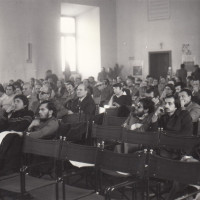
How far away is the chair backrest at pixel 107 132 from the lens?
471cm

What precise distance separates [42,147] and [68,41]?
55.2 ft

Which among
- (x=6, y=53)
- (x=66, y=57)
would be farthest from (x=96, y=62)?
(x=6, y=53)

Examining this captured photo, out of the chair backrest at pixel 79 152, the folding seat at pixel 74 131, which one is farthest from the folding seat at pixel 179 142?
the folding seat at pixel 74 131

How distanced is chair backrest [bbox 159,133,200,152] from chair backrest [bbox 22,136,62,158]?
47.1 inches

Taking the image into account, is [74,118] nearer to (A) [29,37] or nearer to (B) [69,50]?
(A) [29,37]

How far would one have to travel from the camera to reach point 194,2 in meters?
18.0

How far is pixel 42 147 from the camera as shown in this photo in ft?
12.7

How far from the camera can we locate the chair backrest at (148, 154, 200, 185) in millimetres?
3020

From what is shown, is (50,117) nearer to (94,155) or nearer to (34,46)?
(94,155)

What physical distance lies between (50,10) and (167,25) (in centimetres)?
565

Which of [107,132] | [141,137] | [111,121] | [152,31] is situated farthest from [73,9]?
[141,137]

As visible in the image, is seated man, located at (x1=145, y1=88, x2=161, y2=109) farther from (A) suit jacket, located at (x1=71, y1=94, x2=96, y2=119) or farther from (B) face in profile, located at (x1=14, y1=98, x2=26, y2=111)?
(B) face in profile, located at (x1=14, y1=98, x2=26, y2=111)

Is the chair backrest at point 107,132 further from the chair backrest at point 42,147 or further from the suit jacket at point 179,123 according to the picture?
the chair backrest at point 42,147

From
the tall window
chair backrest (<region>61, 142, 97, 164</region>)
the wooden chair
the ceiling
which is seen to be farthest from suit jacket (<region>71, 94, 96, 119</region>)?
the tall window
